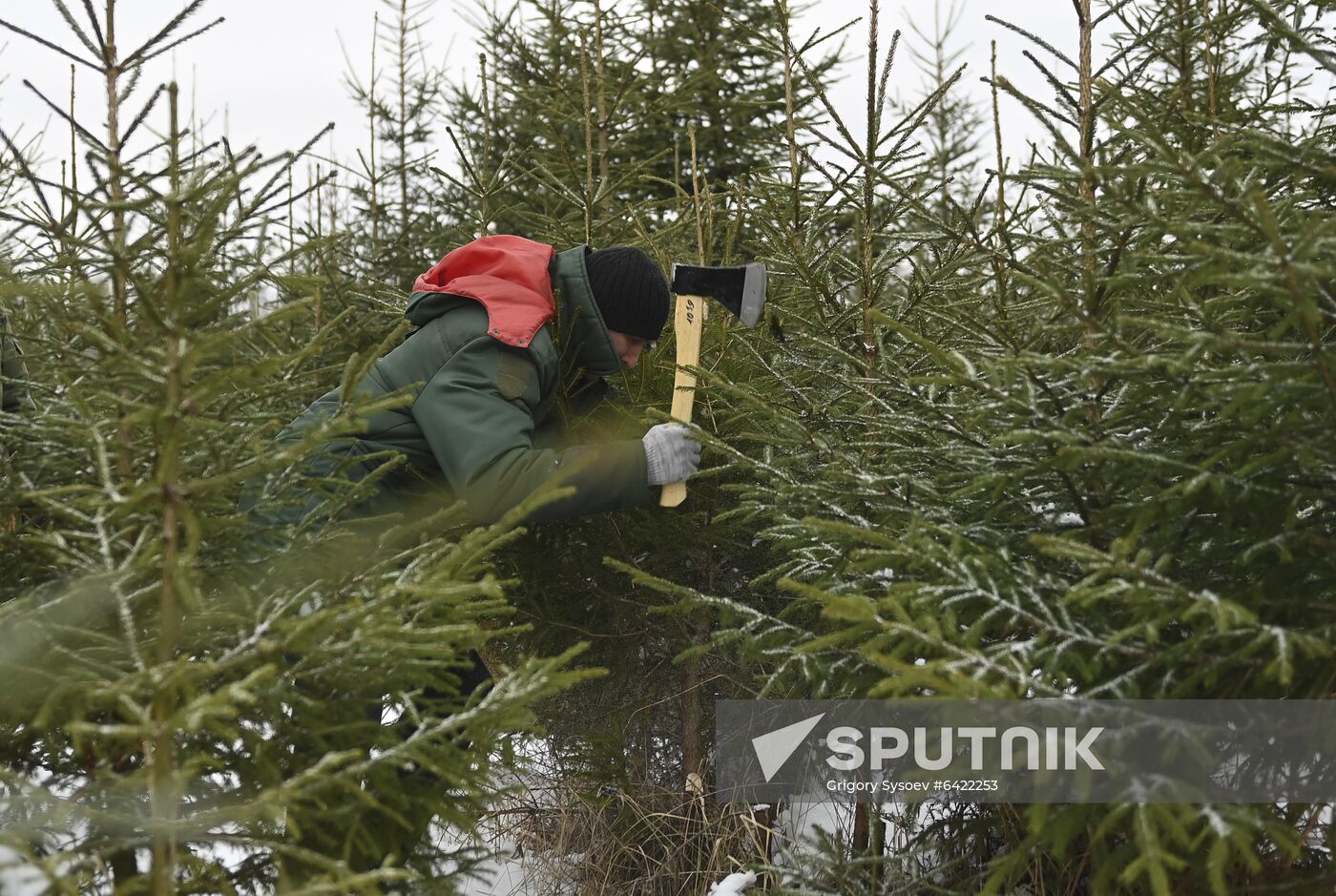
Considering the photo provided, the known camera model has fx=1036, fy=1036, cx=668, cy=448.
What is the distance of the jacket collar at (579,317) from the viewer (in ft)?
11.7

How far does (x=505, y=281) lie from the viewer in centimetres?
345

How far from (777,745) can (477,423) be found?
1.70 meters

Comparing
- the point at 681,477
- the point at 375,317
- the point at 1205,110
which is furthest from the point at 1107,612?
the point at 375,317

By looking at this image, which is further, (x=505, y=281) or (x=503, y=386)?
(x=505, y=281)

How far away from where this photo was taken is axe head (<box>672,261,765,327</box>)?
351 cm

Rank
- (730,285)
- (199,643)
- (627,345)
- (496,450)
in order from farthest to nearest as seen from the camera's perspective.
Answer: (627,345), (730,285), (496,450), (199,643)

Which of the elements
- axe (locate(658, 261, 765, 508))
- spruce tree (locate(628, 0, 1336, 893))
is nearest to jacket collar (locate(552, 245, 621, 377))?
axe (locate(658, 261, 765, 508))

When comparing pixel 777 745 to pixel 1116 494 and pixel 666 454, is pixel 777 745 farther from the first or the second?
pixel 1116 494

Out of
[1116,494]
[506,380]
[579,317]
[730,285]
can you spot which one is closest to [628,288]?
[579,317]

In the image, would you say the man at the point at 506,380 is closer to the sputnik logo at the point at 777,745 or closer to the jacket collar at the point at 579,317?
the jacket collar at the point at 579,317

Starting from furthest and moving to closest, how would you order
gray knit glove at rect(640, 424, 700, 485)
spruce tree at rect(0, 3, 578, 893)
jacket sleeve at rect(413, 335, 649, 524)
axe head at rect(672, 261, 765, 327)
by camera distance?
1. axe head at rect(672, 261, 765, 327)
2. gray knit glove at rect(640, 424, 700, 485)
3. jacket sleeve at rect(413, 335, 649, 524)
4. spruce tree at rect(0, 3, 578, 893)

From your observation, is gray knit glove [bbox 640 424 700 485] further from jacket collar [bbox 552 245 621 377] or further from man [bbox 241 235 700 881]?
jacket collar [bbox 552 245 621 377]

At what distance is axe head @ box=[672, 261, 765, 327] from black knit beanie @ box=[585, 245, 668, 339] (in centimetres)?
8

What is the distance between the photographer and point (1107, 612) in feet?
7.73
